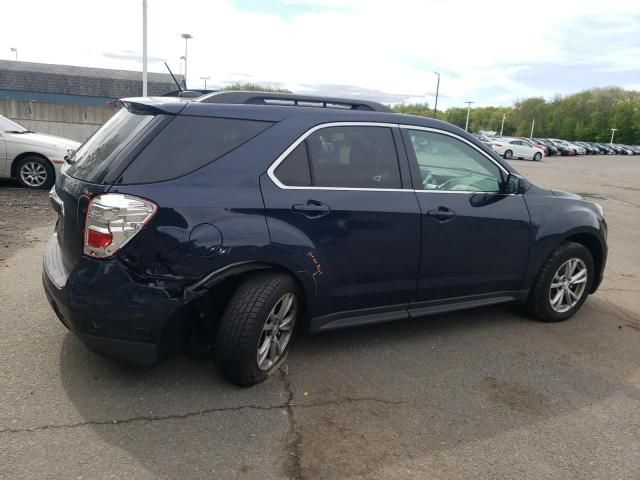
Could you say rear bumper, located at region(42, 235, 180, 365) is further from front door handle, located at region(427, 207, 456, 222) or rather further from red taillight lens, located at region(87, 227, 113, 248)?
front door handle, located at region(427, 207, 456, 222)

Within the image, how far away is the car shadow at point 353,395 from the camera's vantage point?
2807 mm

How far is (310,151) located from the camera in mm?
3467

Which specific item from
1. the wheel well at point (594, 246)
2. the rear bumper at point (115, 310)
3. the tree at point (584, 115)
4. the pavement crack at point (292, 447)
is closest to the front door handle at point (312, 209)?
the rear bumper at point (115, 310)

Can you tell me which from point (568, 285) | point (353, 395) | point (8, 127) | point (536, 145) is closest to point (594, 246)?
point (568, 285)

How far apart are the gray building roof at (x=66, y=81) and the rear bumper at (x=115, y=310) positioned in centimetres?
5071

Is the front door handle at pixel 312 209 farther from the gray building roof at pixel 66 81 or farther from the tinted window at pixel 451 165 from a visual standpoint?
the gray building roof at pixel 66 81

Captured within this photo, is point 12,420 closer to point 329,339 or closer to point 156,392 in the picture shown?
point 156,392

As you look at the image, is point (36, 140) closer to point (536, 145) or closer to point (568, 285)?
point (568, 285)

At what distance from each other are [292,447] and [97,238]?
1512 millimetres

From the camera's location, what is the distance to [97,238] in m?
2.92

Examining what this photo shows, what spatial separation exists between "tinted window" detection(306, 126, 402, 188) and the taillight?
1.09 metres

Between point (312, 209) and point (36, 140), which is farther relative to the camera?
point (36, 140)

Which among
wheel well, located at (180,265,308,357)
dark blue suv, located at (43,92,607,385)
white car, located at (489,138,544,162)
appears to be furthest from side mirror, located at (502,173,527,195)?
white car, located at (489,138,544,162)

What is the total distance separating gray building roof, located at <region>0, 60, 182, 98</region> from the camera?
170 feet
